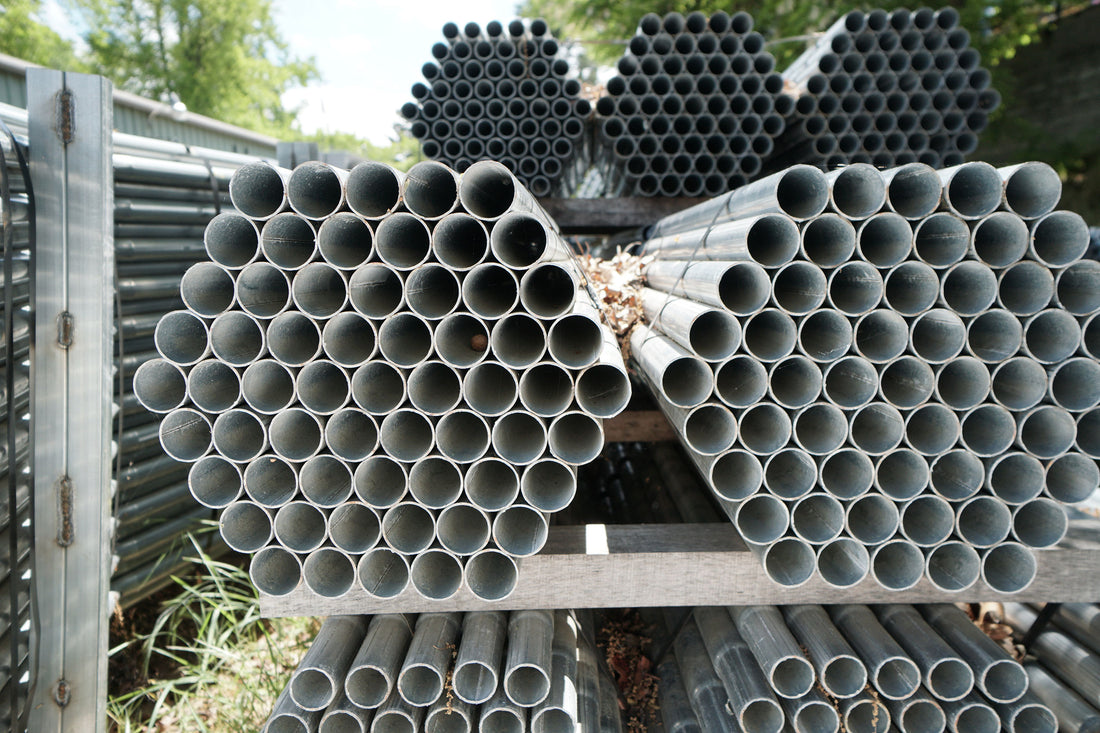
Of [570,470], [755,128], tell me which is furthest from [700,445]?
[755,128]

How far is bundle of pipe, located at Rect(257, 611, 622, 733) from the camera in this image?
172cm


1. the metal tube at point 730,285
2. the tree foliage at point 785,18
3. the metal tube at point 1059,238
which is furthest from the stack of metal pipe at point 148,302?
the tree foliage at point 785,18

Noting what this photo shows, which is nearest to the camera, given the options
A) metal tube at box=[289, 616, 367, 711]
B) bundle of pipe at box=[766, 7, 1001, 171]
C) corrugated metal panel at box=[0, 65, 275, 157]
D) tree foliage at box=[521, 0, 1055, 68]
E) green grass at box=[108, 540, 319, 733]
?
metal tube at box=[289, 616, 367, 711]

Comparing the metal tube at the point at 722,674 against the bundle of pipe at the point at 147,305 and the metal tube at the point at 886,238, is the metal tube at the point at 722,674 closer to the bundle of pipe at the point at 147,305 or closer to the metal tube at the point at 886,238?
the metal tube at the point at 886,238

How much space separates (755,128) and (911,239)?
2.65 meters

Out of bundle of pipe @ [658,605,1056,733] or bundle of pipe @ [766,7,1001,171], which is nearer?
bundle of pipe @ [658,605,1056,733]

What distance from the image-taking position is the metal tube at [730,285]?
5.03 feet

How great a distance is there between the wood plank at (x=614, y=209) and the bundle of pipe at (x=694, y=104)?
0.49ft

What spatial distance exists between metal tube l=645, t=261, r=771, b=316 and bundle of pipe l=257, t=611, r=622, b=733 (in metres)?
1.27

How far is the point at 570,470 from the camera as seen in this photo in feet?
5.44

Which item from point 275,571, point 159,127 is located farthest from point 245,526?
point 159,127

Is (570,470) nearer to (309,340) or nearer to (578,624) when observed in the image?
(309,340)

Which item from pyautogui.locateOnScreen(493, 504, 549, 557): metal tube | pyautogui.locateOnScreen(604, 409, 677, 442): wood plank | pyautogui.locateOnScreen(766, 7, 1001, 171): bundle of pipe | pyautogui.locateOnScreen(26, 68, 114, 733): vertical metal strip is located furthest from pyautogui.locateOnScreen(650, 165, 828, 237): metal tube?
pyautogui.locateOnScreen(766, 7, 1001, 171): bundle of pipe

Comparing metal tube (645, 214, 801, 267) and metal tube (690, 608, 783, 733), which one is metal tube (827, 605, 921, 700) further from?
metal tube (645, 214, 801, 267)
